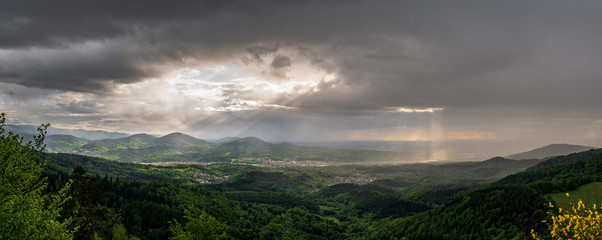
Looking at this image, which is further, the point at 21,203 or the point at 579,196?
the point at 579,196

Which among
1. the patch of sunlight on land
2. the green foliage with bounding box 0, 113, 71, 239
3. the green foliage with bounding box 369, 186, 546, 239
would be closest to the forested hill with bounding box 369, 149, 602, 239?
the green foliage with bounding box 369, 186, 546, 239

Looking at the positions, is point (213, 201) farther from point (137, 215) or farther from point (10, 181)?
point (10, 181)

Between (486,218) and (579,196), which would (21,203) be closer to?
(486,218)

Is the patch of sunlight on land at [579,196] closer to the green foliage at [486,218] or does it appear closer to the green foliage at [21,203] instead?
the green foliage at [486,218]

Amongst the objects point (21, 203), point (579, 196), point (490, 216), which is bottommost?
point (490, 216)

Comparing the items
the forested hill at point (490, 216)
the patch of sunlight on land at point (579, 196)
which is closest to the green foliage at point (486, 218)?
the forested hill at point (490, 216)

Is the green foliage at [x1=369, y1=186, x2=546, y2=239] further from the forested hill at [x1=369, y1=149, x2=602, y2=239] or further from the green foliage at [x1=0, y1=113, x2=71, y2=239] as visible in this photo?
the green foliage at [x1=0, y1=113, x2=71, y2=239]

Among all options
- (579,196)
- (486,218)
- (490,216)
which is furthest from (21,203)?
(579,196)

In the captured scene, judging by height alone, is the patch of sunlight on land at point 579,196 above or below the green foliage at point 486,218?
above
